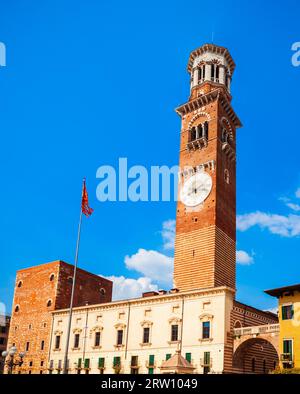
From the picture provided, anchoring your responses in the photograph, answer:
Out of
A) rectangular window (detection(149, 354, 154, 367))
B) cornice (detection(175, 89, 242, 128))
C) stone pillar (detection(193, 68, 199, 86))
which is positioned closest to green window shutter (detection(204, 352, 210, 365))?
rectangular window (detection(149, 354, 154, 367))

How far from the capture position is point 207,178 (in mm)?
60719

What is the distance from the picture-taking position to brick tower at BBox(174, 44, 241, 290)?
5606 centimetres

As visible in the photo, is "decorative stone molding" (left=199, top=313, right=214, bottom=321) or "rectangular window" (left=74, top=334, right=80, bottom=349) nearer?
"decorative stone molding" (left=199, top=313, right=214, bottom=321)

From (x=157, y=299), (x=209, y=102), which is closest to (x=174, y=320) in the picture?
(x=157, y=299)

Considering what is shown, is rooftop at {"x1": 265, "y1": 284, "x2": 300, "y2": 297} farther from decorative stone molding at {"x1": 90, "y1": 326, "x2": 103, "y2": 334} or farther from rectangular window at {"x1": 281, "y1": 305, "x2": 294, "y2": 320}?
decorative stone molding at {"x1": 90, "y1": 326, "x2": 103, "y2": 334}

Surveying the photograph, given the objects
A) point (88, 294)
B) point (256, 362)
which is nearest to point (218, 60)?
point (88, 294)

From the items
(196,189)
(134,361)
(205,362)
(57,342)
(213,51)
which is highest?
(213,51)

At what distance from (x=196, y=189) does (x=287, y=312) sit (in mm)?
23679

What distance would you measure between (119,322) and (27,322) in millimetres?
16519

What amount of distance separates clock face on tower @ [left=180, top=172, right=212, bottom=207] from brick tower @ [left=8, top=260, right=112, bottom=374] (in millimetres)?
17293

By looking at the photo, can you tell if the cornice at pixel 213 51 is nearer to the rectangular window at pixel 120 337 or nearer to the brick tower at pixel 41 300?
the brick tower at pixel 41 300

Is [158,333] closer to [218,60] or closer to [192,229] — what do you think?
[192,229]

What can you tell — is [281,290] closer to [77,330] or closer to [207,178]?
[207,178]

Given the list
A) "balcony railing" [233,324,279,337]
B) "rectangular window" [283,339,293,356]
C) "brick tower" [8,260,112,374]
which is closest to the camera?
"rectangular window" [283,339,293,356]
